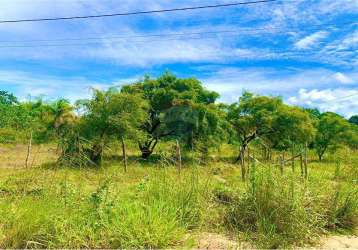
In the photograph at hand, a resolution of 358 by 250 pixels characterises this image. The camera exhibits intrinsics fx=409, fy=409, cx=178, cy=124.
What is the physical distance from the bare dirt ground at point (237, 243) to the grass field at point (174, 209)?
0.09m

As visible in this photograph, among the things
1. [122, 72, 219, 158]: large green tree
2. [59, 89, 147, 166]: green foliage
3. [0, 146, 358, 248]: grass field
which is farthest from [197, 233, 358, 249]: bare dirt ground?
[122, 72, 219, 158]: large green tree

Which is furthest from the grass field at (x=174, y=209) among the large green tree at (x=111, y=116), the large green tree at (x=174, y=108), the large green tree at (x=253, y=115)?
the large green tree at (x=253, y=115)

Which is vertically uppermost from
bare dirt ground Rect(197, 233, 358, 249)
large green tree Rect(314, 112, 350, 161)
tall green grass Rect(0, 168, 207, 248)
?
large green tree Rect(314, 112, 350, 161)

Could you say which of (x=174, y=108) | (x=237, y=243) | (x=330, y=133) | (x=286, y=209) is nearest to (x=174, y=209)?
(x=237, y=243)

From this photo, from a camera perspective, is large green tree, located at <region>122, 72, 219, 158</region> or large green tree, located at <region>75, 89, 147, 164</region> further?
large green tree, located at <region>122, 72, 219, 158</region>

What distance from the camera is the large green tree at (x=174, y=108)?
22500mm

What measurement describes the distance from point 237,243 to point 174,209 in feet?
2.62

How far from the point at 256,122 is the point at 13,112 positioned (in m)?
23.3

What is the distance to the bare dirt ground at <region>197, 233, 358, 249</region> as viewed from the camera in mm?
4402

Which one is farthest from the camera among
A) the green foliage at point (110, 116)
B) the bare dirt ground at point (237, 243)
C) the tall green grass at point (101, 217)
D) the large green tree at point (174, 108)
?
the large green tree at point (174, 108)

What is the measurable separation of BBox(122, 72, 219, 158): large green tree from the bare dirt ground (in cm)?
1682

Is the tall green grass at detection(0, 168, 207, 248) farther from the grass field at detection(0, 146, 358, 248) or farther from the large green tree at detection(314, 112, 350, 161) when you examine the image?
the large green tree at detection(314, 112, 350, 161)

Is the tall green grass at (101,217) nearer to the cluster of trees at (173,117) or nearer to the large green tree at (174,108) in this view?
the cluster of trees at (173,117)

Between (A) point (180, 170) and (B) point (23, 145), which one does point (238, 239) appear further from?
(B) point (23, 145)
